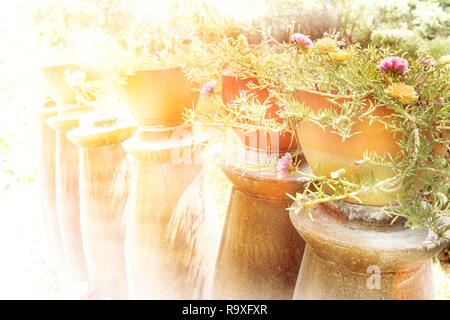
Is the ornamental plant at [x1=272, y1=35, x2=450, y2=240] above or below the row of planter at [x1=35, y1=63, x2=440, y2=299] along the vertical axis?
above

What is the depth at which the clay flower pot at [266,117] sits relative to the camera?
2.49ft

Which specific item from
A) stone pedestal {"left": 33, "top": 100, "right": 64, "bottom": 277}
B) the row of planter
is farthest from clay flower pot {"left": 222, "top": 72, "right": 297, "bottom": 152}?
stone pedestal {"left": 33, "top": 100, "right": 64, "bottom": 277}

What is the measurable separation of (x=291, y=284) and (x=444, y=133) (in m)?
0.50

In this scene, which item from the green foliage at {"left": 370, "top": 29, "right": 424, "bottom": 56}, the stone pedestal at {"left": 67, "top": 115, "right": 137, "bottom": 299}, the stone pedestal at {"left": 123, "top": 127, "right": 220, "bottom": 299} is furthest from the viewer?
the green foliage at {"left": 370, "top": 29, "right": 424, "bottom": 56}

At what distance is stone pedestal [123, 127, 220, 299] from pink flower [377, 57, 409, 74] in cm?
63

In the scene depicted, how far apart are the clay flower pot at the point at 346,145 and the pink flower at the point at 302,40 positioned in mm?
75

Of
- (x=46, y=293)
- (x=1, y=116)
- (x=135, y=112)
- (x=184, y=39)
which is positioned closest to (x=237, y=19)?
(x=184, y=39)

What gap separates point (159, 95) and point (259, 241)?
1.41 feet

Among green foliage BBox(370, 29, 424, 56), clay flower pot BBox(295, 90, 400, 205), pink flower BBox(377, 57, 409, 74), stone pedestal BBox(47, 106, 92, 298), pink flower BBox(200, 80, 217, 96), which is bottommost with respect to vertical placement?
stone pedestal BBox(47, 106, 92, 298)

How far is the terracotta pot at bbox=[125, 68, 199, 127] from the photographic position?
0.93m

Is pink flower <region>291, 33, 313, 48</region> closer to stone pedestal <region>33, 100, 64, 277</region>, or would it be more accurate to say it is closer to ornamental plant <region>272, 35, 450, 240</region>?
ornamental plant <region>272, 35, 450, 240</region>

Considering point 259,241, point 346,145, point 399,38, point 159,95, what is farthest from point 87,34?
point 399,38

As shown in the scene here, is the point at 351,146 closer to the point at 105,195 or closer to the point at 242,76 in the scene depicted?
the point at 242,76

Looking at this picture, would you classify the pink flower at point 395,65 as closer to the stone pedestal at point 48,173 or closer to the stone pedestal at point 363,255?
the stone pedestal at point 363,255
